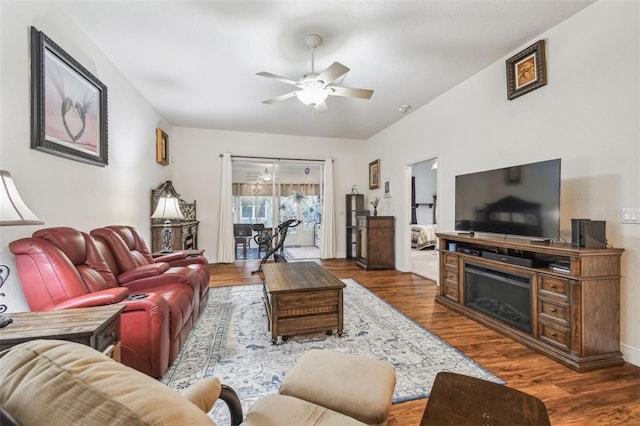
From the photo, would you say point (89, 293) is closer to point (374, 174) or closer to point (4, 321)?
point (4, 321)

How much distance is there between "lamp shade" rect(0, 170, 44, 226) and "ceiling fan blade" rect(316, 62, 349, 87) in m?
2.17

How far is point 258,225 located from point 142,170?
2.51 meters

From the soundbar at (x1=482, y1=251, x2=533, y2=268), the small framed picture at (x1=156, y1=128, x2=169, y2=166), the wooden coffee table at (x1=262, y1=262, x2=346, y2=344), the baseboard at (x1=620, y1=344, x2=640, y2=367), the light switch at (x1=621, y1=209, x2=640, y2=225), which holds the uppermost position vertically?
the small framed picture at (x1=156, y1=128, x2=169, y2=166)

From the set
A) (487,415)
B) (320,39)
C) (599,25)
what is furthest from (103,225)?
(599,25)

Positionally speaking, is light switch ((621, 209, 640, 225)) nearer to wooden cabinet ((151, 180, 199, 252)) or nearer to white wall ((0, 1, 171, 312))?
white wall ((0, 1, 171, 312))

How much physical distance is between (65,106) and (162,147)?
2678mm

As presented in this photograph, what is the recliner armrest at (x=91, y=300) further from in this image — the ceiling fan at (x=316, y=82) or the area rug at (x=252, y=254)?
the area rug at (x=252, y=254)

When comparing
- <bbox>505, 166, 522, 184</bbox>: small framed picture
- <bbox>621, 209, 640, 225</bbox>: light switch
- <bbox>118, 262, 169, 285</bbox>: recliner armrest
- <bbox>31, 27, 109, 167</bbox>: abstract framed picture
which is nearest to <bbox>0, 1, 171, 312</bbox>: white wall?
<bbox>31, 27, 109, 167</bbox>: abstract framed picture

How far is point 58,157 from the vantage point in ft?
7.32

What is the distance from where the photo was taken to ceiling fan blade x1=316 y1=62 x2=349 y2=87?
234cm

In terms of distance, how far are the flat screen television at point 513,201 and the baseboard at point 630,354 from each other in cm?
92

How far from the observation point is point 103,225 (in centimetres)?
295

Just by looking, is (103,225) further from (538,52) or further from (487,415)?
(538,52)

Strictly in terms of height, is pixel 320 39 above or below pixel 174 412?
above
